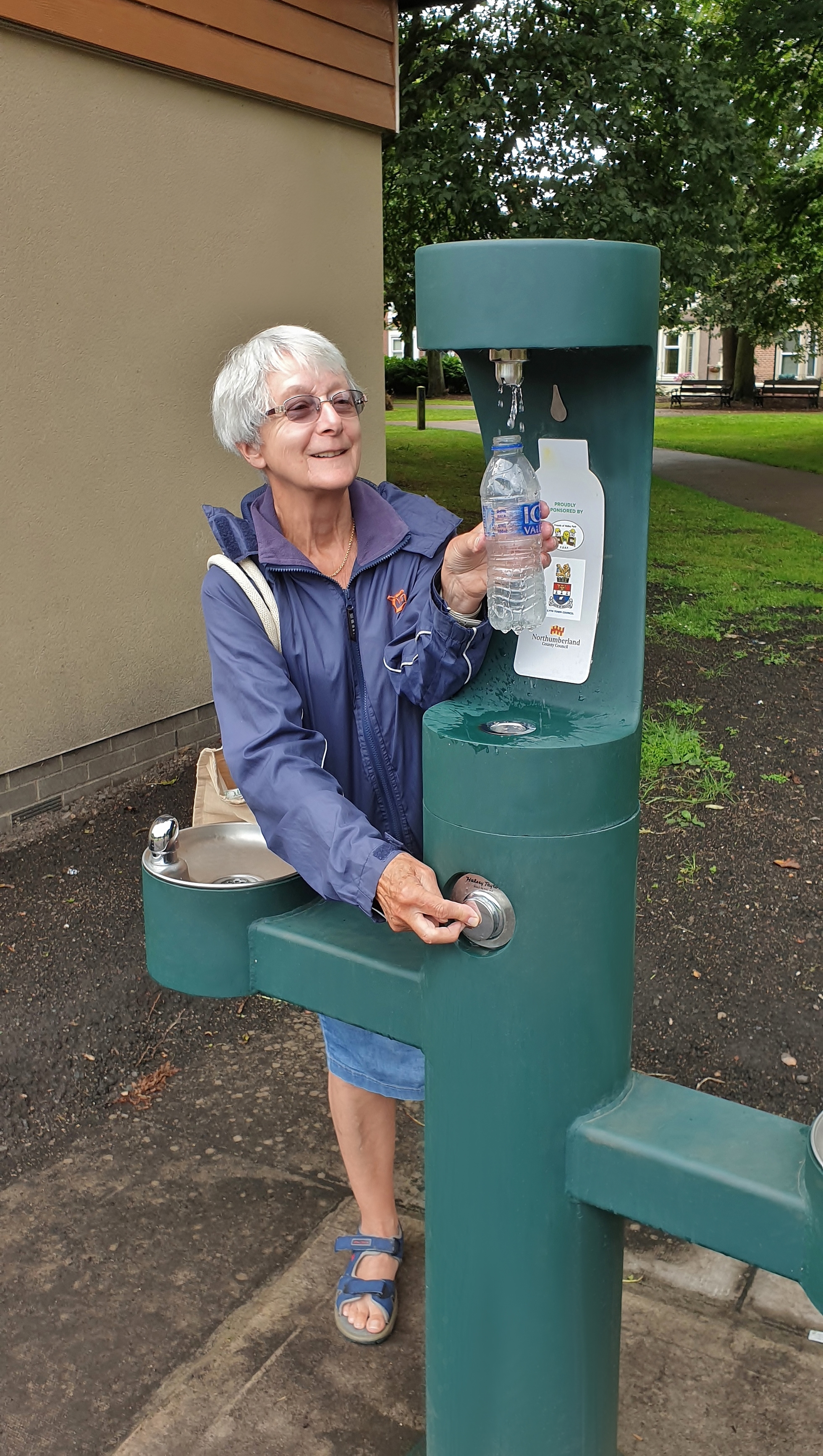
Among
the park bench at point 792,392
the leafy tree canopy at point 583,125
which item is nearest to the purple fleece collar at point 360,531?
the leafy tree canopy at point 583,125

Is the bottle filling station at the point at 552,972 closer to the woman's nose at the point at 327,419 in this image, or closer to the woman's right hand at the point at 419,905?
the woman's right hand at the point at 419,905

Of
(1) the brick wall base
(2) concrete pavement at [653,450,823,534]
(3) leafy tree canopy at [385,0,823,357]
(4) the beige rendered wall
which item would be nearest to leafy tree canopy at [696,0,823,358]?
(3) leafy tree canopy at [385,0,823,357]

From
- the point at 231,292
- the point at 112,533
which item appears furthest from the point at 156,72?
the point at 112,533

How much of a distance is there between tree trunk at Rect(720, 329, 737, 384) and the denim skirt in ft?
112

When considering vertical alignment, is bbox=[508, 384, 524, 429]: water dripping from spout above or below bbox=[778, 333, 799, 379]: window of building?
below

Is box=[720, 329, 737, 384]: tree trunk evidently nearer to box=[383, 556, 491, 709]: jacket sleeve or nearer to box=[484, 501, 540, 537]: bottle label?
box=[383, 556, 491, 709]: jacket sleeve

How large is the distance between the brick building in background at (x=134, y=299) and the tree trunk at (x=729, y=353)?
30225 mm

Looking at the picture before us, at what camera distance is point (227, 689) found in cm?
184

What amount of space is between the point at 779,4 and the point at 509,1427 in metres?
11.4

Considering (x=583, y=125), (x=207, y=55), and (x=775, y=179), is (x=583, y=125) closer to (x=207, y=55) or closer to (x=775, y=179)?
(x=207, y=55)

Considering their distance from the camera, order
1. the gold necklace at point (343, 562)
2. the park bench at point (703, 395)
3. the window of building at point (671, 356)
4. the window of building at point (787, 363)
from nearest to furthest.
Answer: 1. the gold necklace at point (343, 562)
2. the park bench at point (703, 395)
3. the window of building at point (787, 363)
4. the window of building at point (671, 356)

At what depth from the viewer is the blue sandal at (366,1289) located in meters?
2.31

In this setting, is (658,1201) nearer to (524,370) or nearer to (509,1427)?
(509,1427)

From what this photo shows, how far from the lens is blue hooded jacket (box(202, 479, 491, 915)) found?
1742 millimetres
